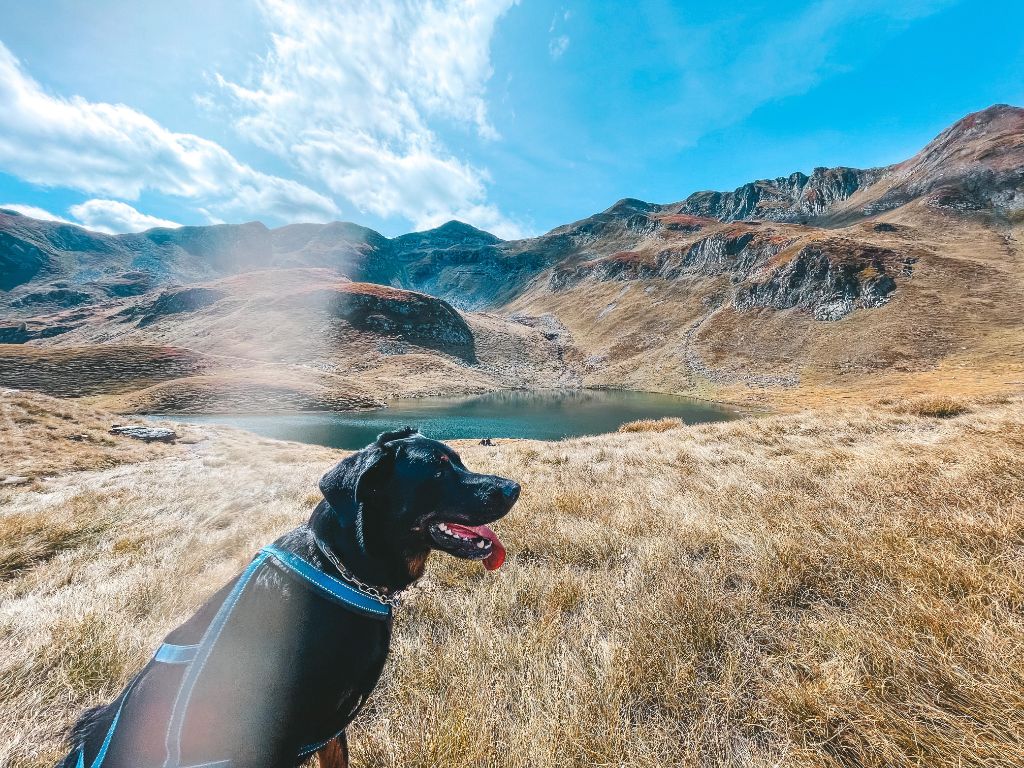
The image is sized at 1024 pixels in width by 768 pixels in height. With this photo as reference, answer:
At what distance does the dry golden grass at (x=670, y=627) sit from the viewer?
195cm

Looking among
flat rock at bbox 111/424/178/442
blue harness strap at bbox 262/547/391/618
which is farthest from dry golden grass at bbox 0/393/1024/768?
flat rock at bbox 111/424/178/442

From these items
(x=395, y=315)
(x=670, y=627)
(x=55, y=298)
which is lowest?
(x=670, y=627)

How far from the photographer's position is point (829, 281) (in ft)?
239

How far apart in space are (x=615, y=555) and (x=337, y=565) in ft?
10.3

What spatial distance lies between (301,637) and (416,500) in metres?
0.88

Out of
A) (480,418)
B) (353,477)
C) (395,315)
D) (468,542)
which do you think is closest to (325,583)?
(353,477)

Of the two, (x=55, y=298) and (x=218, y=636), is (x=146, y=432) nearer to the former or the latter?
(x=218, y=636)

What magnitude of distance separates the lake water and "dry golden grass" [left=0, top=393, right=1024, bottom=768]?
25.5 meters

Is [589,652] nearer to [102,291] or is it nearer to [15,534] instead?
[15,534]

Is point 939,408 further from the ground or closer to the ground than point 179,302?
closer to the ground

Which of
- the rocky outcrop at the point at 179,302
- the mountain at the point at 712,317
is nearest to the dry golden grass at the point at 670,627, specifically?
the mountain at the point at 712,317

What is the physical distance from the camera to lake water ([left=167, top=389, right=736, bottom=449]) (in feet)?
117

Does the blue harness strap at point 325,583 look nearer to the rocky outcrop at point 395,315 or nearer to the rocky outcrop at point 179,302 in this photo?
the rocky outcrop at point 395,315

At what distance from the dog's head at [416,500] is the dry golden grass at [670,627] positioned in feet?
2.97
